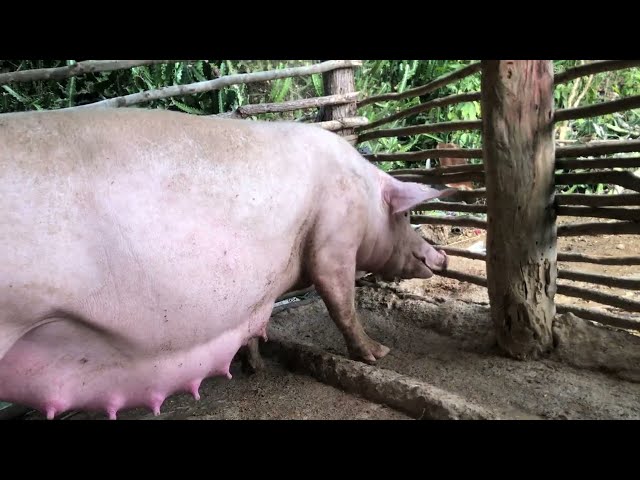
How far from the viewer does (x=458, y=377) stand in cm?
251

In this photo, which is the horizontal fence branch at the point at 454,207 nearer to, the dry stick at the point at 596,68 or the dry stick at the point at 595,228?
the dry stick at the point at 595,228

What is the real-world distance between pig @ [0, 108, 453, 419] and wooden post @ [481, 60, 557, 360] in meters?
0.82

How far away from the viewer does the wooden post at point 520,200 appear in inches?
93.0

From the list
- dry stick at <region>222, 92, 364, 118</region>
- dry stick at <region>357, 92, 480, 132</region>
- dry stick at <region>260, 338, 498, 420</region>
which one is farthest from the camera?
dry stick at <region>222, 92, 364, 118</region>

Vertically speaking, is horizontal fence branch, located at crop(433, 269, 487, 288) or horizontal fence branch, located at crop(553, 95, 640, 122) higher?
horizontal fence branch, located at crop(553, 95, 640, 122)

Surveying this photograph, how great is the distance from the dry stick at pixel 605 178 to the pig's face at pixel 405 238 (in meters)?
0.58

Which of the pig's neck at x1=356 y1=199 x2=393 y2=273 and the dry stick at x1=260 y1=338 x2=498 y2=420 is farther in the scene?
the pig's neck at x1=356 y1=199 x2=393 y2=273

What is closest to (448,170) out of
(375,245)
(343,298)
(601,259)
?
(375,245)

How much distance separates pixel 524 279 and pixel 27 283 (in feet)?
6.95

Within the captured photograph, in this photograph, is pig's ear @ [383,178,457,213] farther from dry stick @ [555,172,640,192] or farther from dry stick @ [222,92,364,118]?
dry stick @ [222,92,364,118]

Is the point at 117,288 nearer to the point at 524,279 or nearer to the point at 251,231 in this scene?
the point at 251,231

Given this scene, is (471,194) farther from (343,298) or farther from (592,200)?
(343,298)

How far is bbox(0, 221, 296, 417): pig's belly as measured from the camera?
1638mm

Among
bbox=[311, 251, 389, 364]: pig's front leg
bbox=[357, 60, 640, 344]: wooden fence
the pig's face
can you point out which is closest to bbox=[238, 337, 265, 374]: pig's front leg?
bbox=[311, 251, 389, 364]: pig's front leg
